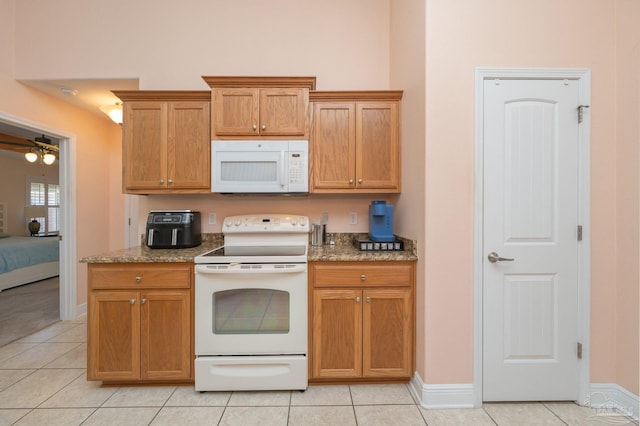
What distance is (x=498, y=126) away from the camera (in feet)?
5.97

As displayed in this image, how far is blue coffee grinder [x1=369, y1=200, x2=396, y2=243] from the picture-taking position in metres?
2.25

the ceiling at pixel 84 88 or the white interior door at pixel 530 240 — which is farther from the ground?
the ceiling at pixel 84 88

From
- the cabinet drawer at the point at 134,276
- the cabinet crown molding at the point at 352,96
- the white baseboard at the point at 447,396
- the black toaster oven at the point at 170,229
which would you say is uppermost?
the cabinet crown molding at the point at 352,96

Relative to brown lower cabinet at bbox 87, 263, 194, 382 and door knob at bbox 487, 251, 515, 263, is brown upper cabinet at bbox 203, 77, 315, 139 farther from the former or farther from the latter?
door knob at bbox 487, 251, 515, 263

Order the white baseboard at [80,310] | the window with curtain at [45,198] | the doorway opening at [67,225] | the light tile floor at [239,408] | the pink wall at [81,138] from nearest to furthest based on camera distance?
the light tile floor at [239,408] < the pink wall at [81,138] < the doorway opening at [67,225] < the white baseboard at [80,310] < the window with curtain at [45,198]

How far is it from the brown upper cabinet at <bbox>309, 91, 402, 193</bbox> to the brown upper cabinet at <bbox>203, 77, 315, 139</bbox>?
0.12 m

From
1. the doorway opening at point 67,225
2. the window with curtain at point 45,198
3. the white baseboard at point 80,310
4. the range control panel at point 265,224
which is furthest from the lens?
the window with curtain at point 45,198

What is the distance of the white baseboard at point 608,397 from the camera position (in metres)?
1.76

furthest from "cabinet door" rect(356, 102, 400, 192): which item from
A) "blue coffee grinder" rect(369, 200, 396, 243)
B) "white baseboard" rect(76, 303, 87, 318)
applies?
"white baseboard" rect(76, 303, 87, 318)

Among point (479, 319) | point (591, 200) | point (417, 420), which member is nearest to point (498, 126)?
point (591, 200)

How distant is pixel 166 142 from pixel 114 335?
4.93 ft

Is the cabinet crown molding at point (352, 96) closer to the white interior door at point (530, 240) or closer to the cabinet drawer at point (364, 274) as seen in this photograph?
the white interior door at point (530, 240)

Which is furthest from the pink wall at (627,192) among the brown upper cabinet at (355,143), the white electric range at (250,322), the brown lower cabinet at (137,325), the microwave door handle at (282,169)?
the brown lower cabinet at (137,325)

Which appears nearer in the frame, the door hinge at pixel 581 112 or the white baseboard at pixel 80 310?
the door hinge at pixel 581 112
